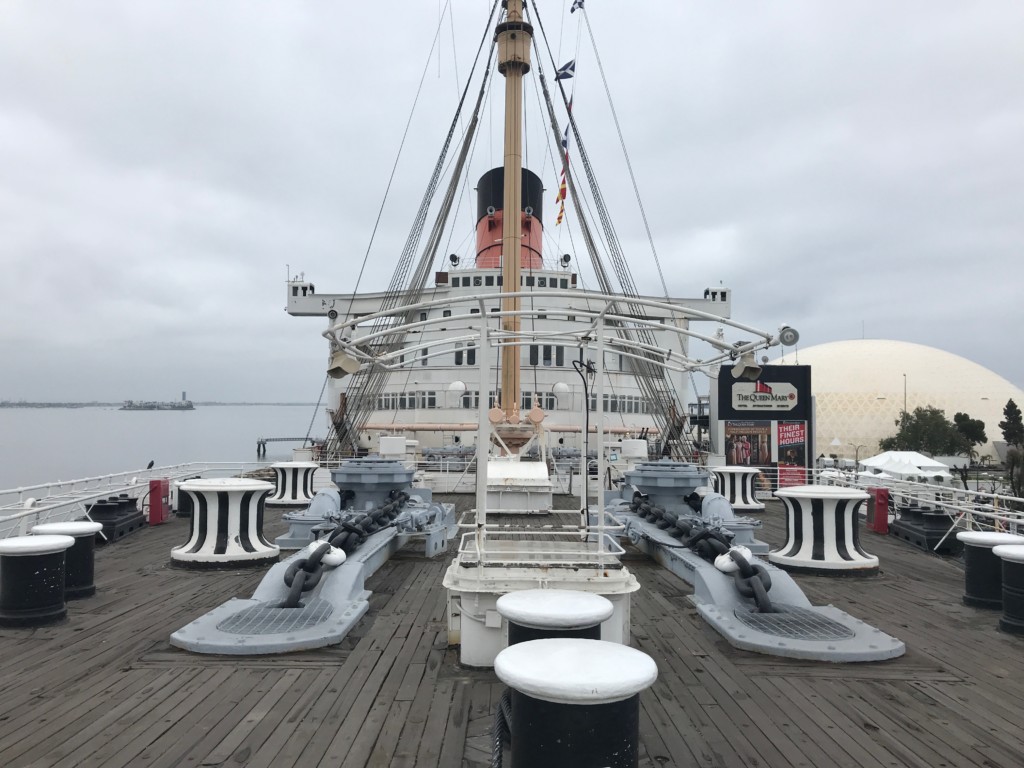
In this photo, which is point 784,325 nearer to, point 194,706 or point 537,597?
point 537,597

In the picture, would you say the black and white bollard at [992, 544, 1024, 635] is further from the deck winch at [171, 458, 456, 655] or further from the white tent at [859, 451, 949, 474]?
the white tent at [859, 451, 949, 474]

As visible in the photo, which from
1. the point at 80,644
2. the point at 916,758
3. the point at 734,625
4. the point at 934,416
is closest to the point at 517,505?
the point at 734,625

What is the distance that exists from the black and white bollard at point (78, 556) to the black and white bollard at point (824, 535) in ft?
28.3

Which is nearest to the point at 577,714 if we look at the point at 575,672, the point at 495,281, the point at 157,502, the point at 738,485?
the point at 575,672

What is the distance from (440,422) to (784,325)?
24335 millimetres

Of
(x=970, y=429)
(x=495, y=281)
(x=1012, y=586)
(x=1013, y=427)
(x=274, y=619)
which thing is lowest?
(x=274, y=619)

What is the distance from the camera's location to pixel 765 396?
23047 mm

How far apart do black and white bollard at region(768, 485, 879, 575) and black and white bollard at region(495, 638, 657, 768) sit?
6984 millimetres

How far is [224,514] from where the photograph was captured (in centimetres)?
941

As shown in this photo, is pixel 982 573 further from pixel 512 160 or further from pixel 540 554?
pixel 512 160

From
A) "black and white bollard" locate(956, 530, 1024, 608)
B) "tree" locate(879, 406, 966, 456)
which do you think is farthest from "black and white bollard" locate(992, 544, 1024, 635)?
"tree" locate(879, 406, 966, 456)

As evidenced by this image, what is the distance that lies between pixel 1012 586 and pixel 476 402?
80.6ft

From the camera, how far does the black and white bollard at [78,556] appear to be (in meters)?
7.41

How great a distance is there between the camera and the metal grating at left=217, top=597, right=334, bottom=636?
5945 millimetres
